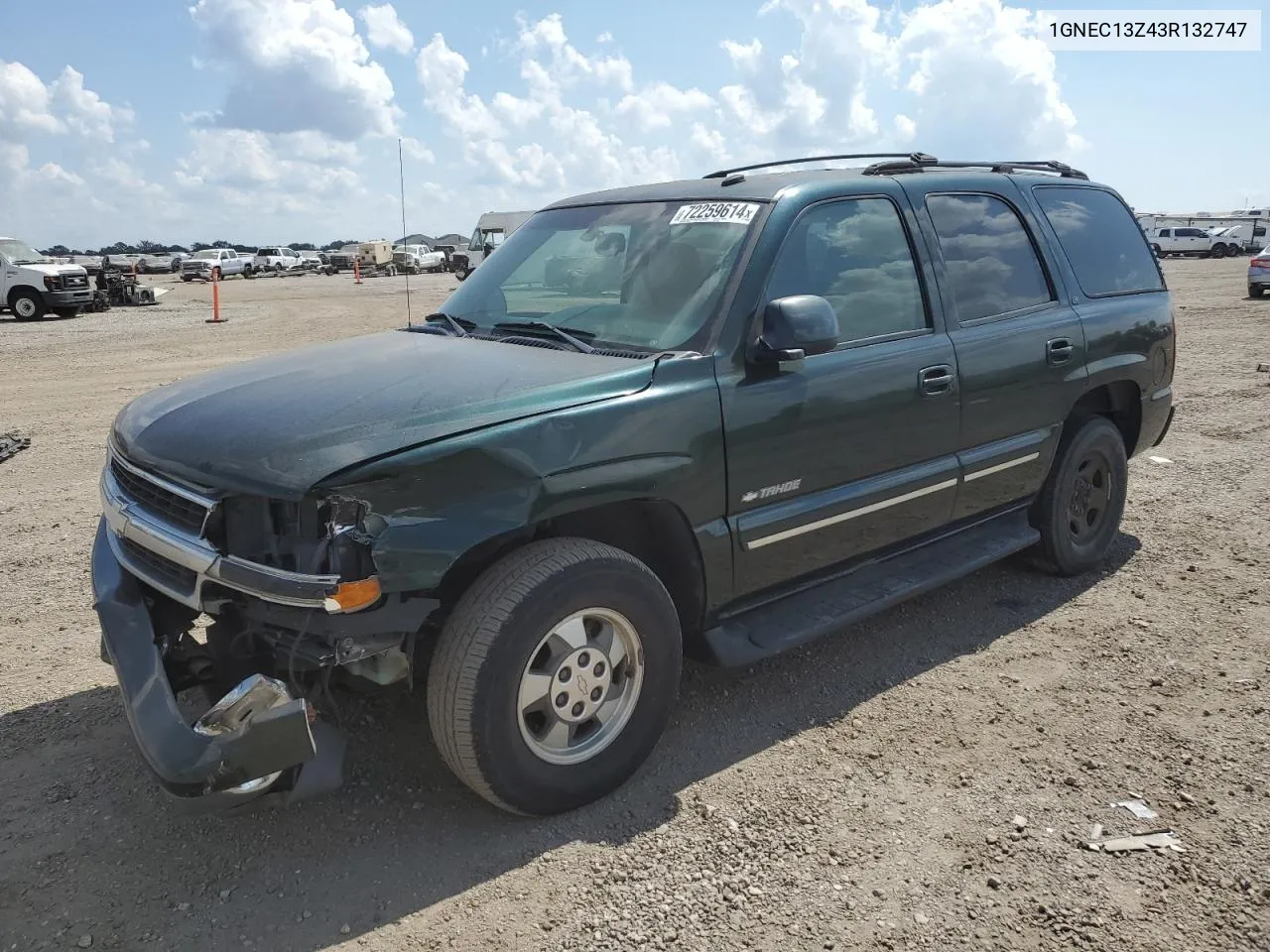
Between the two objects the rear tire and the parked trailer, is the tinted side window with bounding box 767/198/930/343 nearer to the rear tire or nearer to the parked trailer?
the rear tire

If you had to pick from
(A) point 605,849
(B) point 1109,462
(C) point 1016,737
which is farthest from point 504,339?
(B) point 1109,462

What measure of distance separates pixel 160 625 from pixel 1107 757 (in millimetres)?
3185

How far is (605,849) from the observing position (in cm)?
292

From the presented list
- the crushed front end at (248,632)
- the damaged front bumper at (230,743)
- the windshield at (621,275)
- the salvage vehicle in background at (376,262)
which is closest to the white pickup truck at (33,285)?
the windshield at (621,275)

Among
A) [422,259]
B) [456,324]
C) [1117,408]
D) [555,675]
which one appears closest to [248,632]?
[555,675]

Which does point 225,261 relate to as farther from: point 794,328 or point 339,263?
point 794,328

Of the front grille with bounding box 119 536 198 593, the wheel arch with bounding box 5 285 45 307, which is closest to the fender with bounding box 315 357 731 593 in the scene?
the front grille with bounding box 119 536 198 593

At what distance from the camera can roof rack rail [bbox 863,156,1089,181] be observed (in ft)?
13.8

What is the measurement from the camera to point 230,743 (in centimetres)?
254

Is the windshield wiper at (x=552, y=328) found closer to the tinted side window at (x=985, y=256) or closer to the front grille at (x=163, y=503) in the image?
the front grille at (x=163, y=503)

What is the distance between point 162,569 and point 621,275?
75.0 inches

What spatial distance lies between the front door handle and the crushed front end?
222 centimetres

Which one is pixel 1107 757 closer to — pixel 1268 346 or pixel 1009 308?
Answer: pixel 1009 308

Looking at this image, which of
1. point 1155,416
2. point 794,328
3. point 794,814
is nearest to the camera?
point 794,814
